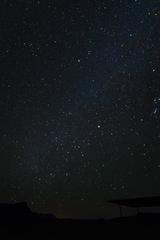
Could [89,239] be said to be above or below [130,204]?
below

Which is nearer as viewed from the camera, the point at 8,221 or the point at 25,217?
the point at 8,221

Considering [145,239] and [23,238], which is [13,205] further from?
[145,239]

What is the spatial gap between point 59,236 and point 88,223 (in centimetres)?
397

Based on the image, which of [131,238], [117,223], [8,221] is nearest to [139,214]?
[117,223]

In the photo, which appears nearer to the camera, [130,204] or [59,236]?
[59,236]

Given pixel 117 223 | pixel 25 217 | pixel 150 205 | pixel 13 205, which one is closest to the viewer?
pixel 117 223

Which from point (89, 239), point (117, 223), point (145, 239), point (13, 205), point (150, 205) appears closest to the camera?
point (145, 239)

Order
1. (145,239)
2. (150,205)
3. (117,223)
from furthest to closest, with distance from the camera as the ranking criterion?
(150,205)
(117,223)
(145,239)

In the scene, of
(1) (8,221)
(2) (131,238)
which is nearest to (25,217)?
(1) (8,221)

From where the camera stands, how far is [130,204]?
98.8 ft

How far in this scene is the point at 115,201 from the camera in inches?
1169

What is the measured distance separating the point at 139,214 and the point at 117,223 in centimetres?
178

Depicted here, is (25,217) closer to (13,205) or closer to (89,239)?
(13,205)

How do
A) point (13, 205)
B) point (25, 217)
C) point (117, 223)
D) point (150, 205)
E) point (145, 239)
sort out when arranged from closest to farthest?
point (145, 239) < point (117, 223) < point (150, 205) < point (25, 217) < point (13, 205)
